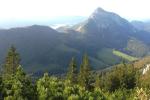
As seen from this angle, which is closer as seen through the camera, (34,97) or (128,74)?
(34,97)

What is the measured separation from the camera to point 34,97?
70.2 meters

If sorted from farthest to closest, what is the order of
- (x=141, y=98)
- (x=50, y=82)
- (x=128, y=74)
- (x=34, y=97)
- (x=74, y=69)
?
(x=128, y=74) < (x=74, y=69) < (x=50, y=82) < (x=34, y=97) < (x=141, y=98)

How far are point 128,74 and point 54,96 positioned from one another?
97077 mm

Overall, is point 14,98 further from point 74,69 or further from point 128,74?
point 128,74

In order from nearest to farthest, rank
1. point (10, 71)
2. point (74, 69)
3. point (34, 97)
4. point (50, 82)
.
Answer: point (34, 97), point (50, 82), point (10, 71), point (74, 69)

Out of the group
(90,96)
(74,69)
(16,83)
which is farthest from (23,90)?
(74,69)

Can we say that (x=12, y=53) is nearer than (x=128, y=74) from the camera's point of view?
Yes

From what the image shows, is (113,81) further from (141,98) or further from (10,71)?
(141,98)

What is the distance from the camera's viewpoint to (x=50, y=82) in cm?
7681

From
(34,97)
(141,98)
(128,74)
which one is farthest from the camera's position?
(128,74)

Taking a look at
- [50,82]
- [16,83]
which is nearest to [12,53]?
[50,82]

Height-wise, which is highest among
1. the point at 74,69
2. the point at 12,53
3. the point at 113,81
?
the point at 12,53

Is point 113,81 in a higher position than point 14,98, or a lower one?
lower

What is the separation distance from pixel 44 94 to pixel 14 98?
286 inches
